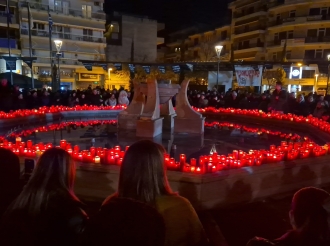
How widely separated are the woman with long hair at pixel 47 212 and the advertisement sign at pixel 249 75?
55.5 feet

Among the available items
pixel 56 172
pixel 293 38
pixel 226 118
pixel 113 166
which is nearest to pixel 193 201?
pixel 113 166

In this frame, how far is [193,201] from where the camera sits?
5172 mm

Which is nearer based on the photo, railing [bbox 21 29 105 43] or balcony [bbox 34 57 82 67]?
railing [bbox 21 29 105 43]

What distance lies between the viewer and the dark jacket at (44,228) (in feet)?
6.14

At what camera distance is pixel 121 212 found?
1641mm

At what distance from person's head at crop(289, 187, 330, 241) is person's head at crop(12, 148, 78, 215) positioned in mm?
1482

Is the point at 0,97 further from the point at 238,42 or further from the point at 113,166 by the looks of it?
the point at 238,42

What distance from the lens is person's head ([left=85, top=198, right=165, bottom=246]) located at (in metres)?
1.61

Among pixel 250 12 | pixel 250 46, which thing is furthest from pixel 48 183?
pixel 250 12

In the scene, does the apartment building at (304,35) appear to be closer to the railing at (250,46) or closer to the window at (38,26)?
the railing at (250,46)

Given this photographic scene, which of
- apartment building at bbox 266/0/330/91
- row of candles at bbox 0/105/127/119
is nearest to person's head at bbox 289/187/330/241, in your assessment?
row of candles at bbox 0/105/127/119

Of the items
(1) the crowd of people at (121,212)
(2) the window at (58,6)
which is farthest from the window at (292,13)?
(1) the crowd of people at (121,212)

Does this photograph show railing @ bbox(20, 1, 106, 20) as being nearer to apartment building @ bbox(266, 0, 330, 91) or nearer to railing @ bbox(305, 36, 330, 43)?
apartment building @ bbox(266, 0, 330, 91)

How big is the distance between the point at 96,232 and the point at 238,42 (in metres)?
53.5
